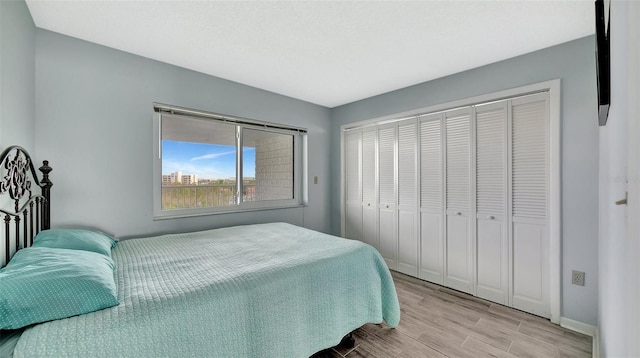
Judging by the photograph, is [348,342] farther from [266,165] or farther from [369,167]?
[266,165]

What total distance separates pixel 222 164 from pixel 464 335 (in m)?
3.17

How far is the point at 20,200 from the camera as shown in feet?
5.82

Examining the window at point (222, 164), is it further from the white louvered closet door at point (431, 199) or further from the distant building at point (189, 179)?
the white louvered closet door at point (431, 199)

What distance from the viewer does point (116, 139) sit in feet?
8.16

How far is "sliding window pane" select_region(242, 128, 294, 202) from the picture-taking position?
11.7 ft

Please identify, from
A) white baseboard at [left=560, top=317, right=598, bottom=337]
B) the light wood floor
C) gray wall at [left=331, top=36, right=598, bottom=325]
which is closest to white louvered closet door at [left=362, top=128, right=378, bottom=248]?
the light wood floor

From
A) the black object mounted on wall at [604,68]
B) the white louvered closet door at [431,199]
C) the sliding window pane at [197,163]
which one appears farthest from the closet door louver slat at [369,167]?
the black object mounted on wall at [604,68]

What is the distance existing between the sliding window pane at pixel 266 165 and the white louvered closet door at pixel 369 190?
116cm

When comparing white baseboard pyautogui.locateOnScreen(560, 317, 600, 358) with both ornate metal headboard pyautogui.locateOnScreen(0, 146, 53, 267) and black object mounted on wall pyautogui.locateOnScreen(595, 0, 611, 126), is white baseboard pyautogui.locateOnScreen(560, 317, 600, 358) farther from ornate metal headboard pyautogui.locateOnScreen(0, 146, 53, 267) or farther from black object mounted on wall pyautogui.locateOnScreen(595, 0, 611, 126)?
ornate metal headboard pyautogui.locateOnScreen(0, 146, 53, 267)

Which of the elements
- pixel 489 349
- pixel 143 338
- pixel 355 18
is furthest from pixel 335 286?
pixel 355 18

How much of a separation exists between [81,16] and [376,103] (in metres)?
3.25

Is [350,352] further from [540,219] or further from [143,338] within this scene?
[540,219]

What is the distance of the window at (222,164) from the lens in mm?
2895

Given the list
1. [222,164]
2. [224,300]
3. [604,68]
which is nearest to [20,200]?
[224,300]
